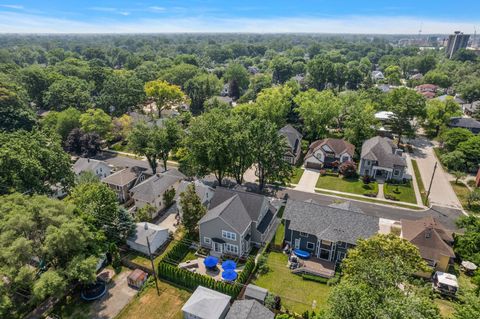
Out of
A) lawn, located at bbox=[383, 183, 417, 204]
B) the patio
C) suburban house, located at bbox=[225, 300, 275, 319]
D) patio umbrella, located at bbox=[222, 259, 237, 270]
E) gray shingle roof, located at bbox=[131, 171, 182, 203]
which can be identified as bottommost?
the patio

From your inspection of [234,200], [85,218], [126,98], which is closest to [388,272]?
[234,200]

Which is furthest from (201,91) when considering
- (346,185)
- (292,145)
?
(346,185)

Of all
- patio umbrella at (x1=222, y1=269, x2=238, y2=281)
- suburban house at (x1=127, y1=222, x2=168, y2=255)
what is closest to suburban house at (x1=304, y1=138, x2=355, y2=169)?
suburban house at (x1=127, y1=222, x2=168, y2=255)

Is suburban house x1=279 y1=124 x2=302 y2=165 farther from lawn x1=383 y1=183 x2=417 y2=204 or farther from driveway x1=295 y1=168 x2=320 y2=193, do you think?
lawn x1=383 y1=183 x2=417 y2=204

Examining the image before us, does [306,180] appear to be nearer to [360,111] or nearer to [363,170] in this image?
[363,170]

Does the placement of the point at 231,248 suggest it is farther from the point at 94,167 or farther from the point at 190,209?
the point at 94,167
